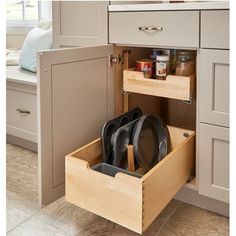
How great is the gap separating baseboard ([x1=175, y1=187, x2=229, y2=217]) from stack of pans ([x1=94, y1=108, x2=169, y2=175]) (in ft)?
0.71

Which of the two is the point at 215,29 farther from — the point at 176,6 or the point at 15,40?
the point at 15,40

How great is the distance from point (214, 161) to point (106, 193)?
0.51m

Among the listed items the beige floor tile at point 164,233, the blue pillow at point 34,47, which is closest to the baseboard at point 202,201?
the beige floor tile at point 164,233

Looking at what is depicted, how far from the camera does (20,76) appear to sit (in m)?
2.30

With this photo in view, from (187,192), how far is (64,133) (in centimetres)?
68

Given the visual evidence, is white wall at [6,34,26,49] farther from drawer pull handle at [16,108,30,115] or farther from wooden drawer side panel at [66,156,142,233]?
wooden drawer side panel at [66,156,142,233]

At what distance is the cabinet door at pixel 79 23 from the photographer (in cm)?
167

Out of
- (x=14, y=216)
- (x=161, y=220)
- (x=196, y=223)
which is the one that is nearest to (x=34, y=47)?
(x=14, y=216)

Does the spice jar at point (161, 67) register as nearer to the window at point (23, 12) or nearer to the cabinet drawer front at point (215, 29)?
the cabinet drawer front at point (215, 29)

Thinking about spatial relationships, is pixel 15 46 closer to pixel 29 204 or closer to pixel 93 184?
pixel 29 204

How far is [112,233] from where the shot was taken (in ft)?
4.72

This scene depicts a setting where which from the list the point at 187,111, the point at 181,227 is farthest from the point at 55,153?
the point at 187,111

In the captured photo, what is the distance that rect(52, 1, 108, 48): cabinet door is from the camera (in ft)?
5.47
